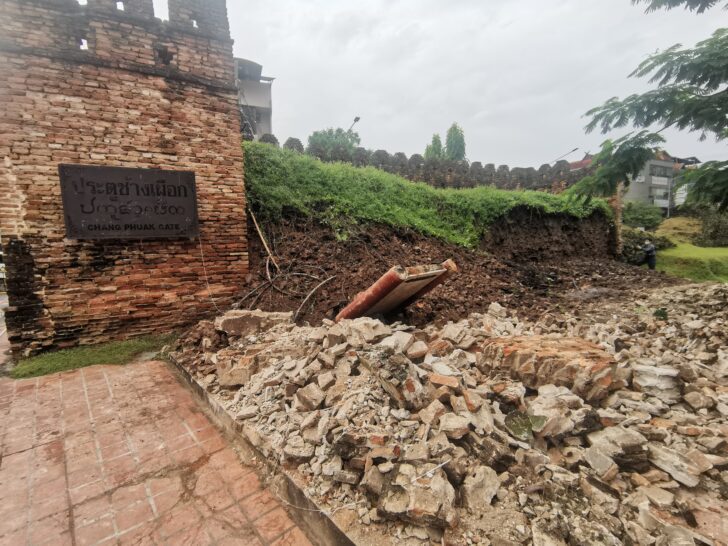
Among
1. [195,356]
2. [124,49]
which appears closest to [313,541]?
[195,356]

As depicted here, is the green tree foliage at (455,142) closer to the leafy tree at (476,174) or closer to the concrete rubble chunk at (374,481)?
the leafy tree at (476,174)

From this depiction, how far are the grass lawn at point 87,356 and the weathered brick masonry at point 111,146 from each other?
0.16m

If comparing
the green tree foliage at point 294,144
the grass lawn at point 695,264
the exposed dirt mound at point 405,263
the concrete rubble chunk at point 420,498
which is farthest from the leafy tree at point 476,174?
the concrete rubble chunk at point 420,498

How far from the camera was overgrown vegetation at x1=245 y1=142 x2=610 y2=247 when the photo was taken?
6.23 meters

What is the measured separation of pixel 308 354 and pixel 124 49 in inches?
192

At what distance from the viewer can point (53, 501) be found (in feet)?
6.50

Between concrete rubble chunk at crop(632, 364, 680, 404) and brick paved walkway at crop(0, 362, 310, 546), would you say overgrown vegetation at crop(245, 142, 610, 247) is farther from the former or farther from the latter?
concrete rubble chunk at crop(632, 364, 680, 404)

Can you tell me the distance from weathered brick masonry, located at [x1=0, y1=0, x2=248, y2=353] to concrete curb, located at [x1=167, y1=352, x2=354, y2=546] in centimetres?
288

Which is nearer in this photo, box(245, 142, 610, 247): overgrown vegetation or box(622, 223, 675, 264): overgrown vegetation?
box(245, 142, 610, 247): overgrown vegetation

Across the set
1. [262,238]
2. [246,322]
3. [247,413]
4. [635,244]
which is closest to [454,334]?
[247,413]

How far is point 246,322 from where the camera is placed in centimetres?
406

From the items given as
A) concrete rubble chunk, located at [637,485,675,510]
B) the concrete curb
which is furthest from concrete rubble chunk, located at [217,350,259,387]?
concrete rubble chunk, located at [637,485,675,510]

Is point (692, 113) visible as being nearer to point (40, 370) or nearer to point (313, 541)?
point (313, 541)

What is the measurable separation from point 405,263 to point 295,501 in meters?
4.73
